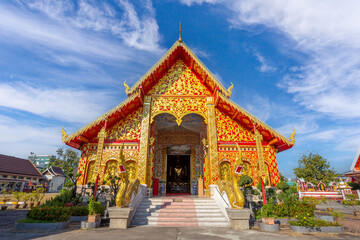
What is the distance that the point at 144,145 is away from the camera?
30.9 ft

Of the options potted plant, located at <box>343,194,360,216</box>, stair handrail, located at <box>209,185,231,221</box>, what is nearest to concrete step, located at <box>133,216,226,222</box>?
stair handrail, located at <box>209,185,231,221</box>

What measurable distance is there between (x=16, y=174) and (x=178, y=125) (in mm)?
25034

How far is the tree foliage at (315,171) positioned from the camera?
71.3 feet

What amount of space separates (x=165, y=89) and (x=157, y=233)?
295 inches

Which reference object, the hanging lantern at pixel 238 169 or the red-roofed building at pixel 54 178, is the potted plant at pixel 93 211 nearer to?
the hanging lantern at pixel 238 169

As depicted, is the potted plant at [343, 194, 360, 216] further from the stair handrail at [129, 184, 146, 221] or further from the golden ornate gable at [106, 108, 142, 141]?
the golden ornate gable at [106, 108, 142, 141]

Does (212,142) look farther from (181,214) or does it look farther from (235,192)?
(181,214)

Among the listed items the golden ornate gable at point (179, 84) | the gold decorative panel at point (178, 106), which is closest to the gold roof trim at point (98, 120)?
the gold decorative panel at point (178, 106)

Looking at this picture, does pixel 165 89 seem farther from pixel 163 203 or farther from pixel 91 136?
pixel 163 203

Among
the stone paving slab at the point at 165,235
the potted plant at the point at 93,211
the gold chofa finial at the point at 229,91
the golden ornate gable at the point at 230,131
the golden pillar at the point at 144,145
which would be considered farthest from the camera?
the golden ornate gable at the point at 230,131

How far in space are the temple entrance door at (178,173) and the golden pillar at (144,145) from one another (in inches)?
197

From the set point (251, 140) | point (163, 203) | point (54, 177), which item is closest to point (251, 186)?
point (251, 140)

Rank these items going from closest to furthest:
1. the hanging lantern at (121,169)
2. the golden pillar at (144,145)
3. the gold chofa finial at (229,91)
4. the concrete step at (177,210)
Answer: the hanging lantern at (121,169)
the concrete step at (177,210)
the golden pillar at (144,145)
the gold chofa finial at (229,91)

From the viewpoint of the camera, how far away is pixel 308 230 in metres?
5.23
